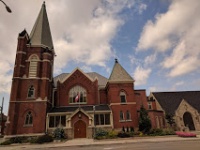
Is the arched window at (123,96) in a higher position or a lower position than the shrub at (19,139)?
higher

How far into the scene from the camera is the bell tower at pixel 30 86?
27.2 m

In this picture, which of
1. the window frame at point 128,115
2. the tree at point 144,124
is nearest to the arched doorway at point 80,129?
the window frame at point 128,115

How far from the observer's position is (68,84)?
112 ft

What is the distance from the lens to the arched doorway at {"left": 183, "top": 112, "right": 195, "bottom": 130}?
35.6m

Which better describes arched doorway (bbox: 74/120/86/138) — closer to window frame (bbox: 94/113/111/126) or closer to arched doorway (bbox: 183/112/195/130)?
window frame (bbox: 94/113/111/126)

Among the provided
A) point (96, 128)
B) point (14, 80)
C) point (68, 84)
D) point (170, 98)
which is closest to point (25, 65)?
point (14, 80)

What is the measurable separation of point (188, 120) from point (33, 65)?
35.0 meters

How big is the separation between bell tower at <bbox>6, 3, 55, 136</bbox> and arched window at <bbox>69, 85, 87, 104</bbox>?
4.20 meters

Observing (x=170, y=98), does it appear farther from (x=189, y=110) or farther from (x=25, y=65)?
(x=25, y=65)

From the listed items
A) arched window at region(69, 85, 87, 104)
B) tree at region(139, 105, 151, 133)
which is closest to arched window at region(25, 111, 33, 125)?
arched window at region(69, 85, 87, 104)

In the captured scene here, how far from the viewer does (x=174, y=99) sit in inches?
1532

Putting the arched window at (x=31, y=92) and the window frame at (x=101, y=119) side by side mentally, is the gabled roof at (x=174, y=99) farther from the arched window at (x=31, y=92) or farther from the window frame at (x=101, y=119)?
the arched window at (x=31, y=92)

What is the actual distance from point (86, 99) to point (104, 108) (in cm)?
472

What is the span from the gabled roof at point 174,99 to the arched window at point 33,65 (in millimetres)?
28349
